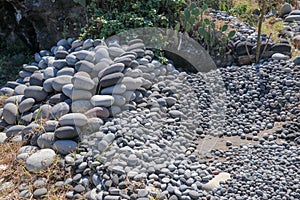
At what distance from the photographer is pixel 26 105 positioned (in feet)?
13.0

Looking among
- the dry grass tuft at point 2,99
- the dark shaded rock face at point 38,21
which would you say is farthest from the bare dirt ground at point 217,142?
the dark shaded rock face at point 38,21

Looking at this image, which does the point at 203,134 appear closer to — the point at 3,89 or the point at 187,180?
the point at 187,180

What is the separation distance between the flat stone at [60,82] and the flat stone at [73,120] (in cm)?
42

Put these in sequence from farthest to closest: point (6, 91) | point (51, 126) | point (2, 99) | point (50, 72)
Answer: point (6, 91) → point (2, 99) → point (50, 72) → point (51, 126)

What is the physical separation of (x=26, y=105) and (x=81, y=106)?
55cm

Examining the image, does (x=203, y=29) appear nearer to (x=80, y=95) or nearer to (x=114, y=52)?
(x=114, y=52)

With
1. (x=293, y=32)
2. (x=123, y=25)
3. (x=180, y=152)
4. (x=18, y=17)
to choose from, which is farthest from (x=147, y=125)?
(x=18, y=17)

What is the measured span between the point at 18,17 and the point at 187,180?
345 centimetres

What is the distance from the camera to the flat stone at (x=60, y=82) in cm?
395

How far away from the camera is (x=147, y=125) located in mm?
3693

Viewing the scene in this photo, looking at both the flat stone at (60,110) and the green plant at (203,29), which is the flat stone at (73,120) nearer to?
the flat stone at (60,110)

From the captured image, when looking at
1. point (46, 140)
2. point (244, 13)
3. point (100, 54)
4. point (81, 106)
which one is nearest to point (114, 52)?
point (100, 54)

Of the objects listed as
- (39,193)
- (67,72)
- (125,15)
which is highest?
(125,15)

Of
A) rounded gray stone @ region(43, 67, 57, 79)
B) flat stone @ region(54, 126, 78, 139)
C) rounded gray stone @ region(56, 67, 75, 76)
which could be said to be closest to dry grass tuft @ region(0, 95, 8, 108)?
rounded gray stone @ region(43, 67, 57, 79)
